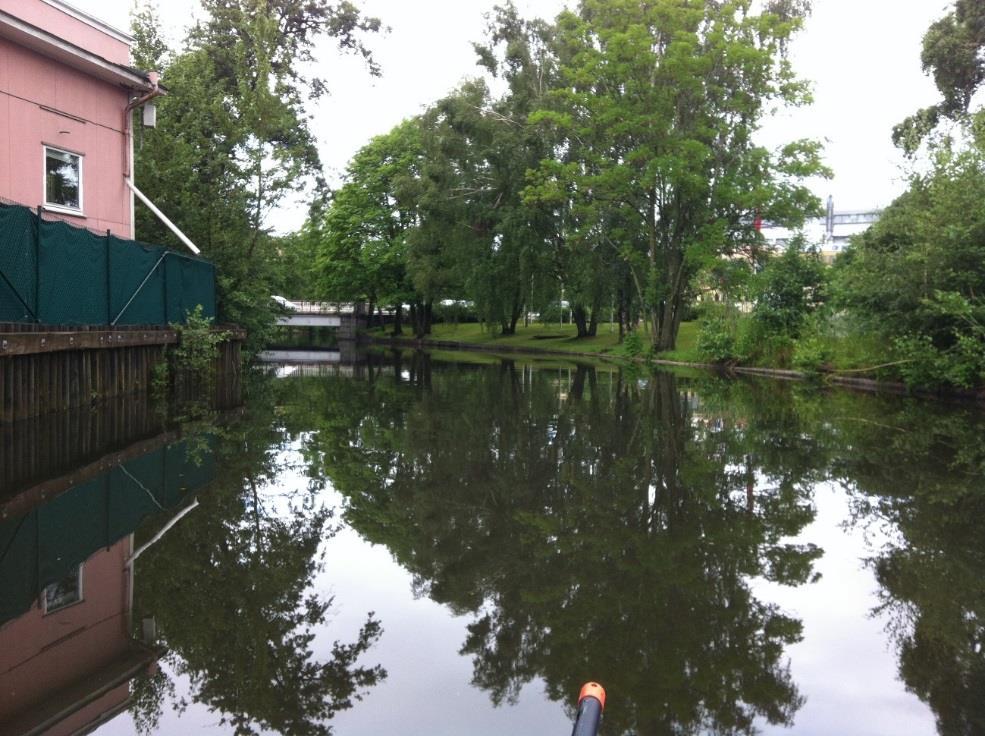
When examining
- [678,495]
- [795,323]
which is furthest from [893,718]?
[795,323]

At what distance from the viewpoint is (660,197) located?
37.7 meters

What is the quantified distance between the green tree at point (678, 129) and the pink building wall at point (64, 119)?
19.7 metres

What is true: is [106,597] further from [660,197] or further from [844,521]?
[660,197]

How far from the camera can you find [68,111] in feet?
61.6

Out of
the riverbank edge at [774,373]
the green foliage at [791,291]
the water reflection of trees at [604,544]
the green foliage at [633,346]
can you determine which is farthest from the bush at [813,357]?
the water reflection of trees at [604,544]

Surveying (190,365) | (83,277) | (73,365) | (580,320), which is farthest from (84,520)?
(580,320)

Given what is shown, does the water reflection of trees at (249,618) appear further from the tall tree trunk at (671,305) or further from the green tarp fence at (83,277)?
the tall tree trunk at (671,305)

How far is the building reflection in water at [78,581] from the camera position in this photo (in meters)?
4.04

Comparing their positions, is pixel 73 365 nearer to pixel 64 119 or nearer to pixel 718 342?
pixel 64 119

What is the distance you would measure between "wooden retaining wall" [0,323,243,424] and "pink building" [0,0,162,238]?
11.9 ft

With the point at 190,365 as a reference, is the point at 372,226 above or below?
above

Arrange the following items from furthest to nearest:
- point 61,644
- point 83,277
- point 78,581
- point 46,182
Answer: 1. point 46,182
2. point 83,277
3. point 78,581
4. point 61,644

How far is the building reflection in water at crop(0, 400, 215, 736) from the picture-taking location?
4.04 meters

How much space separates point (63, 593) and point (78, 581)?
0.73 ft
